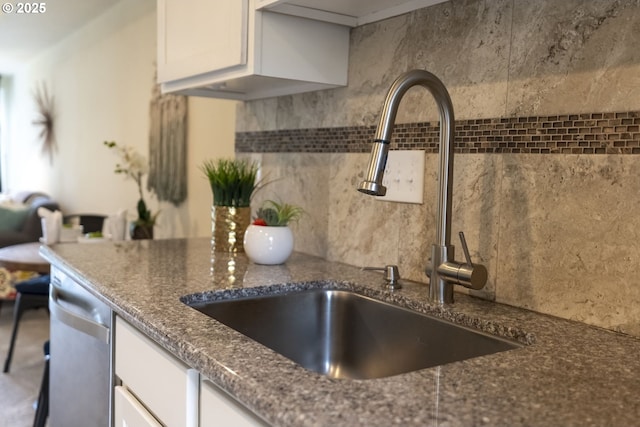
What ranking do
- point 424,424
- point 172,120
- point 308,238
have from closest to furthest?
point 424,424 < point 308,238 < point 172,120

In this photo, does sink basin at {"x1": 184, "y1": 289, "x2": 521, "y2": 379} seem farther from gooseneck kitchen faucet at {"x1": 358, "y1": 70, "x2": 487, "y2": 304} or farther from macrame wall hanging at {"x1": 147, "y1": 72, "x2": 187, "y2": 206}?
macrame wall hanging at {"x1": 147, "y1": 72, "x2": 187, "y2": 206}

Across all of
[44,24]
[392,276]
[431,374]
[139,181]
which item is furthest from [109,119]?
[431,374]

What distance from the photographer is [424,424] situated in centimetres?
58

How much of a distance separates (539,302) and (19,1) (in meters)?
4.41

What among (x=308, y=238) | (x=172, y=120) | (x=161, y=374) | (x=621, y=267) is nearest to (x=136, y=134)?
(x=172, y=120)

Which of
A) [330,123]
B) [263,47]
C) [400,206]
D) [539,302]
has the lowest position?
[539,302]

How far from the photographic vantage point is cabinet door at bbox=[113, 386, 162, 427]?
3.32ft

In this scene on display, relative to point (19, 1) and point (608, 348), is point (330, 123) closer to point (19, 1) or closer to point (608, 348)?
point (608, 348)

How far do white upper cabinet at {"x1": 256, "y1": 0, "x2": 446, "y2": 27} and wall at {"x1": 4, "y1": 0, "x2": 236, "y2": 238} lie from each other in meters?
1.11

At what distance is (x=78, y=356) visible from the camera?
1.41 m

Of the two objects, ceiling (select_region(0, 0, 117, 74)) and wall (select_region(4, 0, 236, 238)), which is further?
ceiling (select_region(0, 0, 117, 74))

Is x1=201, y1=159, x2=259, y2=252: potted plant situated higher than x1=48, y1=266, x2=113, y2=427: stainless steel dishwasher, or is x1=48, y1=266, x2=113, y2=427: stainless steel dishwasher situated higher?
x1=201, y1=159, x2=259, y2=252: potted plant

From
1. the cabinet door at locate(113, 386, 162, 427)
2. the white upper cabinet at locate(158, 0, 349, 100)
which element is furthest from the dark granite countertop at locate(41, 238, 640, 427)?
the white upper cabinet at locate(158, 0, 349, 100)

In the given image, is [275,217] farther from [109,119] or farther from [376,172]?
[109,119]
